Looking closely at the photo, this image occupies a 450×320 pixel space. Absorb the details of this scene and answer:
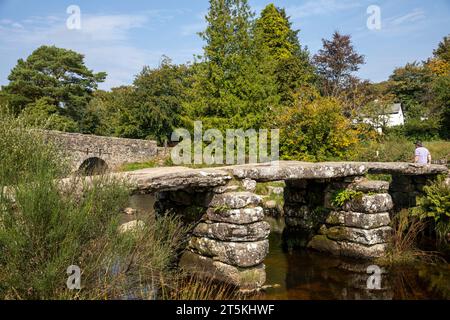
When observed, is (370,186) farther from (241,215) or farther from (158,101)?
(158,101)

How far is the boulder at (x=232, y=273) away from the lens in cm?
648

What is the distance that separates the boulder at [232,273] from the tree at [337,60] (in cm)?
2847

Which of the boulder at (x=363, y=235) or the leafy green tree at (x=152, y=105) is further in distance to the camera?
the leafy green tree at (x=152, y=105)

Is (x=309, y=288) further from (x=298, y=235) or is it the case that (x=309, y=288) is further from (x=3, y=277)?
(x=3, y=277)

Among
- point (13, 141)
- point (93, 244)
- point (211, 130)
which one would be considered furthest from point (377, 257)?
point (211, 130)

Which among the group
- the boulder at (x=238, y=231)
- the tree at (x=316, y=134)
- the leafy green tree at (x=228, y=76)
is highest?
the leafy green tree at (x=228, y=76)

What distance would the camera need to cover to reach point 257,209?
22.0 feet

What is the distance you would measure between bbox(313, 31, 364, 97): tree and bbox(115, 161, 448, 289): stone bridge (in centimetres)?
2383

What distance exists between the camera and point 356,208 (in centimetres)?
868

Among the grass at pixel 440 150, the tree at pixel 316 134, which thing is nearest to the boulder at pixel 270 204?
the tree at pixel 316 134

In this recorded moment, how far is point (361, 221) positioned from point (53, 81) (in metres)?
27.0

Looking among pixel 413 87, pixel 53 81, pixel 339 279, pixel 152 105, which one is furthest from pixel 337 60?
pixel 339 279

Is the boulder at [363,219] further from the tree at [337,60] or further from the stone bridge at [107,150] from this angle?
the tree at [337,60]
